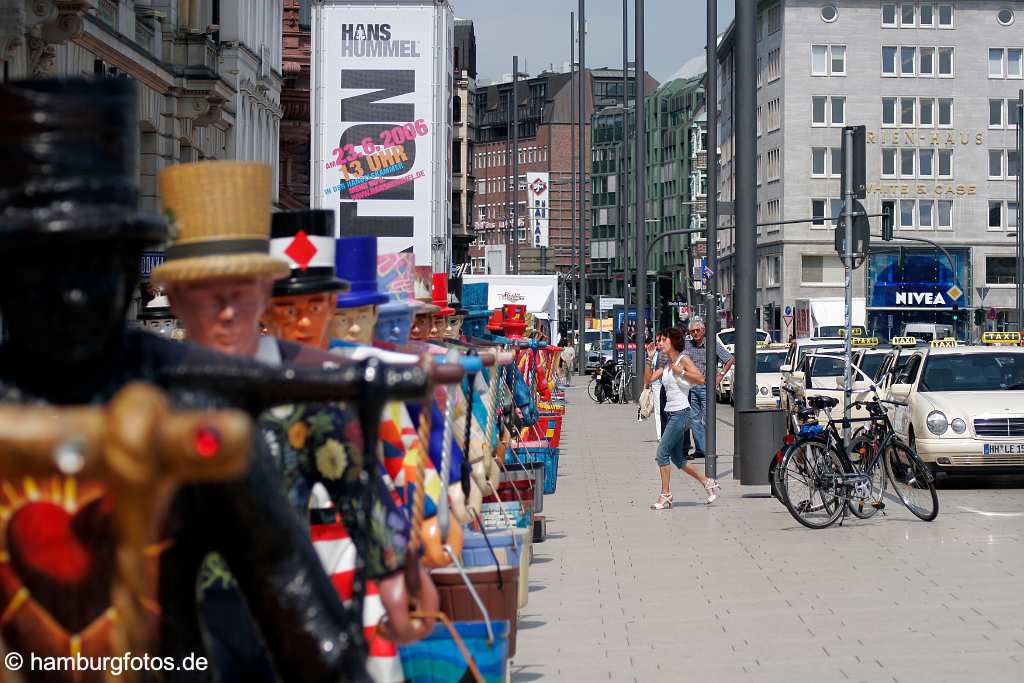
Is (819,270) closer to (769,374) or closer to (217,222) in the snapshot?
(769,374)

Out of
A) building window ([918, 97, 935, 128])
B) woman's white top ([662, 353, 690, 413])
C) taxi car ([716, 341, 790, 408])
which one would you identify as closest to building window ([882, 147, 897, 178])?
building window ([918, 97, 935, 128])

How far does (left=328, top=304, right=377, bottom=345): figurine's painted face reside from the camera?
19.9ft

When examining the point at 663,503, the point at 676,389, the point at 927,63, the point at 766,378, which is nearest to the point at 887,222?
the point at 766,378

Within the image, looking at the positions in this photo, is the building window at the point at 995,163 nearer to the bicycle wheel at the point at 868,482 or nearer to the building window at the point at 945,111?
the building window at the point at 945,111

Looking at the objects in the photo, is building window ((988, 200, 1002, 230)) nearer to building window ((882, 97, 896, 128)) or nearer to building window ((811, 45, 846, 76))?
building window ((882, 97, 896, 128))

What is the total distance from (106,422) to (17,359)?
546 millimetres

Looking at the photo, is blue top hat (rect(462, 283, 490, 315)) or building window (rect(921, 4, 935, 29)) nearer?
blue top hat (rect(462, 283, 490, 315))

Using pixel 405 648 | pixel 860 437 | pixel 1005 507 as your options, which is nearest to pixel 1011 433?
pixel 1005 507

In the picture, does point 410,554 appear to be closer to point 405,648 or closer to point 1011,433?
point 405,648

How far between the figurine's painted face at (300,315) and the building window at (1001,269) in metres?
95.2

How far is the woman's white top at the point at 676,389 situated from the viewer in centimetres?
1773

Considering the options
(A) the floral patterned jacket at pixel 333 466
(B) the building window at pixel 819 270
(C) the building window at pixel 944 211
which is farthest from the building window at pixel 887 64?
(A) the floral patterned jacket at pixel 333 466

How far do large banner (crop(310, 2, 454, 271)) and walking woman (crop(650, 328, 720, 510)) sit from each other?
6.86 metres

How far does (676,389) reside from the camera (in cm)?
1806
